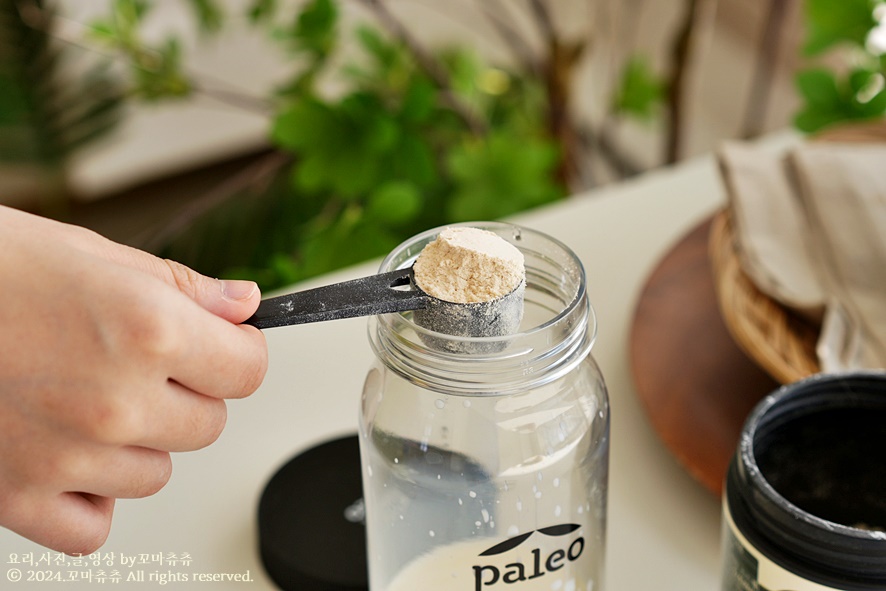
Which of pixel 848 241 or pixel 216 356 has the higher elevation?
pixel 216 356

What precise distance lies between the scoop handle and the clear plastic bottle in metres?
0.03

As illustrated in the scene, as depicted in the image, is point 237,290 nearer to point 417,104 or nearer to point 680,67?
point 417,104

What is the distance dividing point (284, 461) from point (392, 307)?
0.24 metres

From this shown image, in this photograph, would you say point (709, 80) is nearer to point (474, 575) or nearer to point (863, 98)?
point (863, 98)

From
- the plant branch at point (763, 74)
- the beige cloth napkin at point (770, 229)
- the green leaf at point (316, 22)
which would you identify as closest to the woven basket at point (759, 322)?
the beige cloth napkin at point (770, 229)

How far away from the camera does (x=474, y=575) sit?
36cm

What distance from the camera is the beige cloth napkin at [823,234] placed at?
0.52 meters

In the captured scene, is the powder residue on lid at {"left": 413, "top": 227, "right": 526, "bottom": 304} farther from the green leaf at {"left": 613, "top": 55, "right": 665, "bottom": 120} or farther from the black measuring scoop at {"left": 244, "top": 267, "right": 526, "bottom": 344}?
the green leaf at {"left": 613, "top": 55, "right": 665, "bottom": 120}

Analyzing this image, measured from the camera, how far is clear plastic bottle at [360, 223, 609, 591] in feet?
1.14

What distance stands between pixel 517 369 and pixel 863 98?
55cm

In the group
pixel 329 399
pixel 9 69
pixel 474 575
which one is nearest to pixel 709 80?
pixel 9 69

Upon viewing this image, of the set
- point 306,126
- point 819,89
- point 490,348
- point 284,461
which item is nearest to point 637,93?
point 819,89

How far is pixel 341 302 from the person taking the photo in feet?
0.95

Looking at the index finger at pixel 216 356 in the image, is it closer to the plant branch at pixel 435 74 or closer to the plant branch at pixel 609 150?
the plant branch at pixel 435 74
